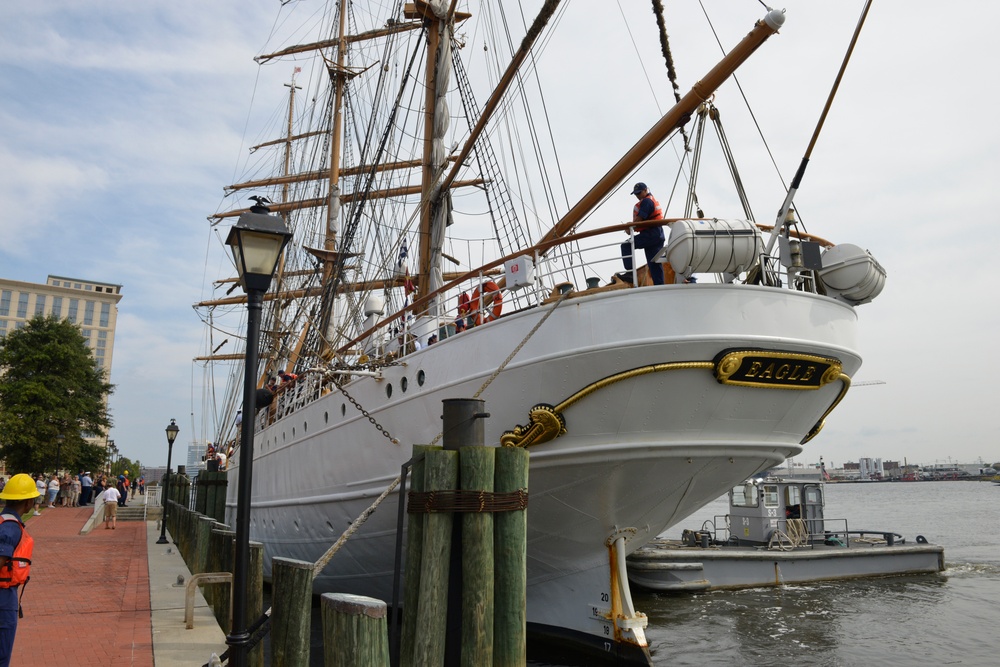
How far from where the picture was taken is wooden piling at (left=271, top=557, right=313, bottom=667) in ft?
17.1

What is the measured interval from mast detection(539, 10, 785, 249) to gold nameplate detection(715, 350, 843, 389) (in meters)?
2.62

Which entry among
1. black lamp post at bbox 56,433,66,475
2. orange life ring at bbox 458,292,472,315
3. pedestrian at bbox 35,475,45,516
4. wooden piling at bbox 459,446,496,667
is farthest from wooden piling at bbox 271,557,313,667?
black lamp post at bbox 56,433,66,475

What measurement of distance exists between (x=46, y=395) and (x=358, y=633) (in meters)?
37.2

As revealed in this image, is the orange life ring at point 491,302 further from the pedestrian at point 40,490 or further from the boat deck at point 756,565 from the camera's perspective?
the pedestrian at point 40,490

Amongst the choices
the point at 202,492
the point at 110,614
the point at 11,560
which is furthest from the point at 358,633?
the point at 202,492

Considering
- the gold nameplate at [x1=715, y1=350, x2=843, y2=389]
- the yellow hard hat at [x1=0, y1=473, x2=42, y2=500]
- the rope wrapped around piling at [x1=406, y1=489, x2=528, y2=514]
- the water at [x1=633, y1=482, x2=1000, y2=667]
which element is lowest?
the water at [x1=633, y1=482, x2=1000, y2=667]

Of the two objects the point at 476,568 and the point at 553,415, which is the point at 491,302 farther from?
the point at 476,568

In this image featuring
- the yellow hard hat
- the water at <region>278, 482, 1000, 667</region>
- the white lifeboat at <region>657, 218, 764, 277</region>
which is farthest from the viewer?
the water at <region>278, 482, 1000, 667</region>

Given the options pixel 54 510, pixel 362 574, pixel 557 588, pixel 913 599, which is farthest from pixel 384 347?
pixel 54 510

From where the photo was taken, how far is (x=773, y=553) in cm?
1917

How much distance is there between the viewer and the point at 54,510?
91.6 feet

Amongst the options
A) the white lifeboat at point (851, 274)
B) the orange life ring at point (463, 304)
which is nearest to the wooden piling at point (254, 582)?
the orange life ring at point (463, 304)

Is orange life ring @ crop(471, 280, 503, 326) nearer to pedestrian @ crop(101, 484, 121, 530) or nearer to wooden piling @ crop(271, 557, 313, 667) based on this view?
wooden piling @ crop(271, 557, 313, 667)

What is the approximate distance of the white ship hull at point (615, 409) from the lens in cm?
726
